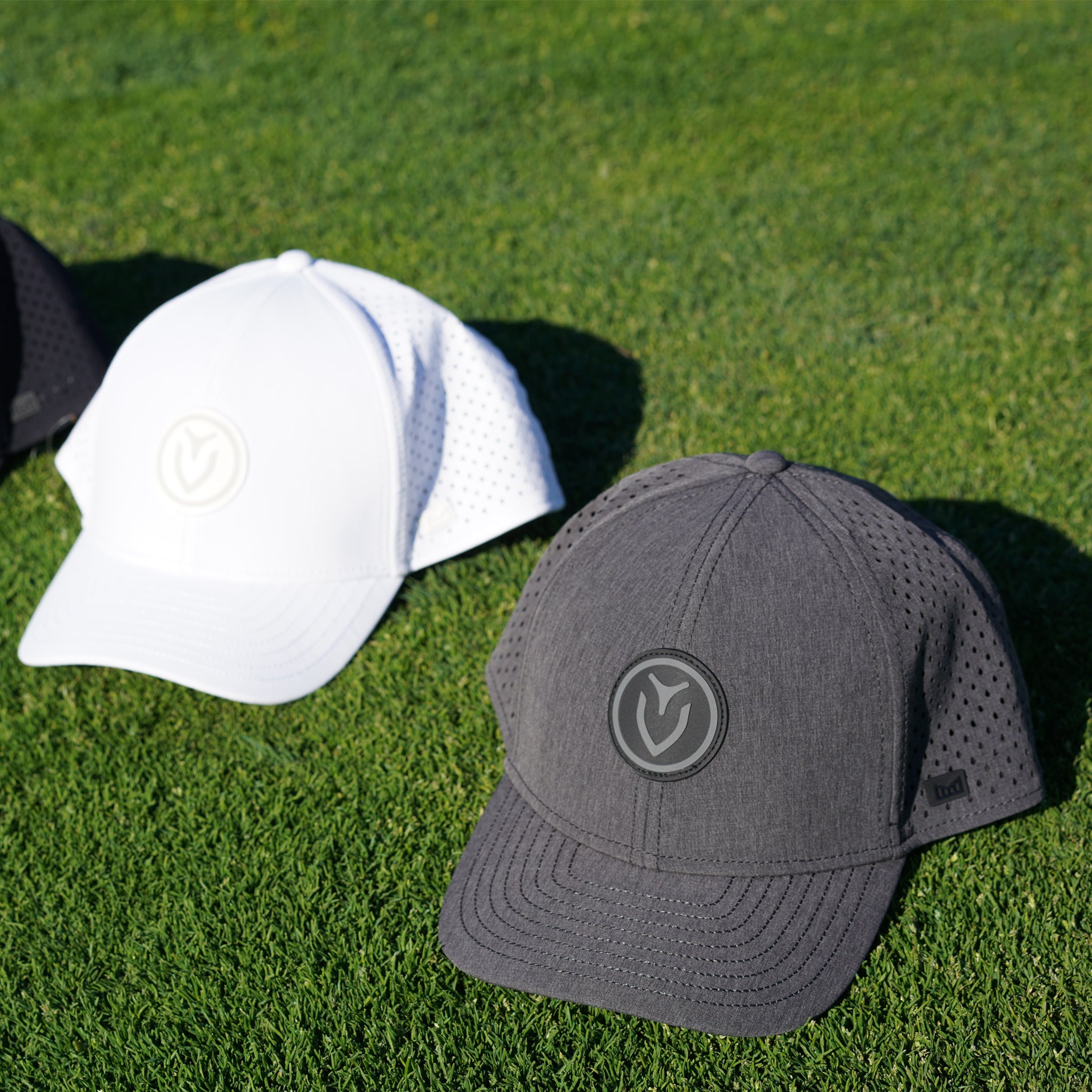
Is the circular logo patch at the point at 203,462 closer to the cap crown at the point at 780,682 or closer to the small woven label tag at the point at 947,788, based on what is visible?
the cap crown at the point at 780,682

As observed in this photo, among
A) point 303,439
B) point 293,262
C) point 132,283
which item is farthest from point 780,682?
point 132,283

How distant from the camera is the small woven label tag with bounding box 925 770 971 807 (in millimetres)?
2330

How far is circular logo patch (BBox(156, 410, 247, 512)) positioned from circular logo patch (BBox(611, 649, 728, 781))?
1.33 m

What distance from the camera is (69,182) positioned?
5.91 meters

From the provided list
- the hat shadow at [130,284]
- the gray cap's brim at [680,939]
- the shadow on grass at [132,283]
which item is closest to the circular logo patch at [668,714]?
the gray cap's brim at [680,939]

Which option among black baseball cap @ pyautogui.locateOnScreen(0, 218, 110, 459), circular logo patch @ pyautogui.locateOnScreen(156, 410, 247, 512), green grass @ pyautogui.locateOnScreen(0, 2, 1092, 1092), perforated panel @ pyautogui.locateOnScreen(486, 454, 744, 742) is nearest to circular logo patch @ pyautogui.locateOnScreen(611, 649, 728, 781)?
perforated panel @ pyautogui.locateOnScreen(486, 454, 744, 742)

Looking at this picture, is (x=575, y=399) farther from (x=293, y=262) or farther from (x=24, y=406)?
(x=24, y=406)

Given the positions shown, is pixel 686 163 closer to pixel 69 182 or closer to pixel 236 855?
pixel 69 182

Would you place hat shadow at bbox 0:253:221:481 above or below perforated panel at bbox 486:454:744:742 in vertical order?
below

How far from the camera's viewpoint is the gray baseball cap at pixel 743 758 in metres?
2.21

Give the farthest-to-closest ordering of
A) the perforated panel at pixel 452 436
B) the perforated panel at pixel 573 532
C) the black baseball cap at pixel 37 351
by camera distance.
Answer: the black baseball cap at pixel 37 351 < the perforated panel at pixel 452 436 < the perforated panel at pixel 573 532

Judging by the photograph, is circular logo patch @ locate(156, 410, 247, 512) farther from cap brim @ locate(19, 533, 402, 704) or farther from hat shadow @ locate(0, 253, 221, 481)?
hat shadow @ locate(0, 253, 221, 481)

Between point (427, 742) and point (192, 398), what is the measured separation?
120 centimetres

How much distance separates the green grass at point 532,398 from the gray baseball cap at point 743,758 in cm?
37
